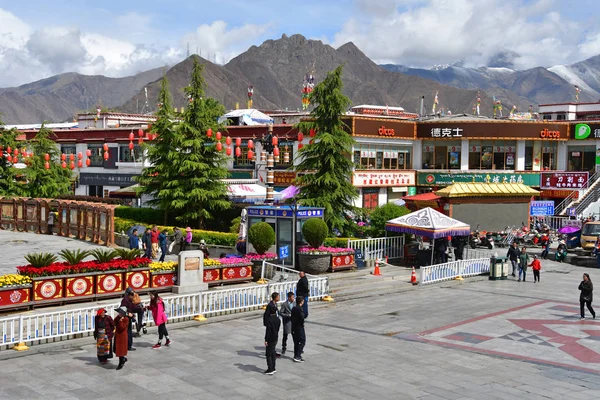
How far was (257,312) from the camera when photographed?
22344mm

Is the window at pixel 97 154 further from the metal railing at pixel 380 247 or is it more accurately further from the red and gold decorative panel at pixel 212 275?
the red and gold decorative panel at pixel 212 275

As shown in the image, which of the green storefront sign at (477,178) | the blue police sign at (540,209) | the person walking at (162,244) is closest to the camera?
the person walking at (162,244)

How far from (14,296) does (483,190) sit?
27.5 meters

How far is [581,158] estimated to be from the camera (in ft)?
179

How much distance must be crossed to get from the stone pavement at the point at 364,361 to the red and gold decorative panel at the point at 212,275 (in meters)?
4.48

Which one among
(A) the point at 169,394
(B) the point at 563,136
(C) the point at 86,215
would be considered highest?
(B) the point at 563,136

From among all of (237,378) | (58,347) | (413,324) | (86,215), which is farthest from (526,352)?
(86,215)

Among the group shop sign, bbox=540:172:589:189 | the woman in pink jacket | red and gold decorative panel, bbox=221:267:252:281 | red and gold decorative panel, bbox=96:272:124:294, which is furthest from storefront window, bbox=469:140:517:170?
the woman in pink jacket

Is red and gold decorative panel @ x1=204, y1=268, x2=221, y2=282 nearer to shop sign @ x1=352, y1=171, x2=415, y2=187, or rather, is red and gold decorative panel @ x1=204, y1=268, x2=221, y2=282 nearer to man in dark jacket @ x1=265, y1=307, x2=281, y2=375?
man in dark jacket @ x1=265, y1=307, x2=281, y2=375

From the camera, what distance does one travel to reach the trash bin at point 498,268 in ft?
102

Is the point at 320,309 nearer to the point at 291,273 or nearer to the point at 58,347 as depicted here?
the point at 291,273

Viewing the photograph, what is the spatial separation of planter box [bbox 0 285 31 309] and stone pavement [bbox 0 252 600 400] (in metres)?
3.96

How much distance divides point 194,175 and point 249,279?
14809mm

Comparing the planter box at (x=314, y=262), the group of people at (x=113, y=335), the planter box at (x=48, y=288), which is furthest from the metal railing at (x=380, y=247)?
the group of people at (x=113, y=335)
